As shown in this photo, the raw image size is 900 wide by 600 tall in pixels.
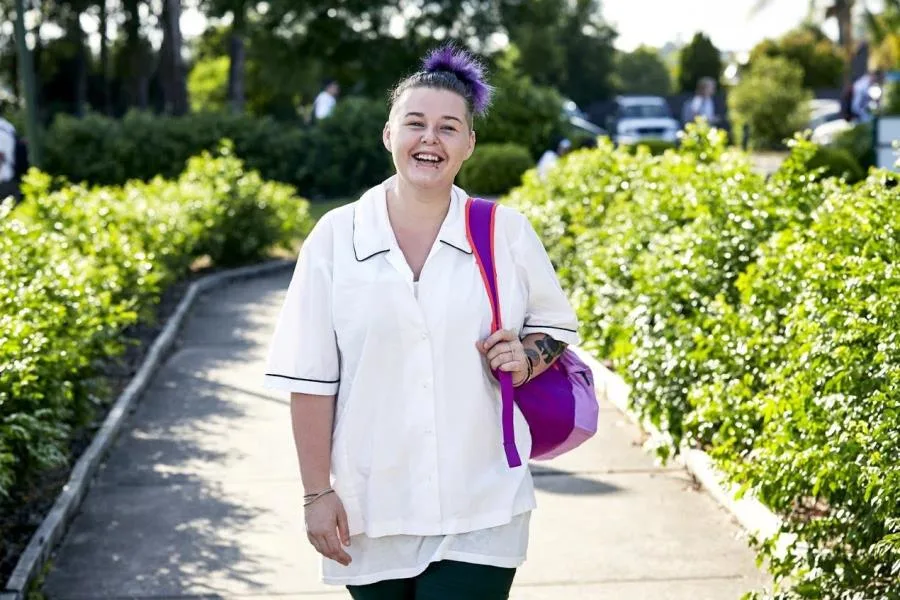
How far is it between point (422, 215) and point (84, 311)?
18.0ft

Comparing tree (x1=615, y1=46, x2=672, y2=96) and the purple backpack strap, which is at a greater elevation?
tree (x1=615, y1=46, x2=672, y2=96)

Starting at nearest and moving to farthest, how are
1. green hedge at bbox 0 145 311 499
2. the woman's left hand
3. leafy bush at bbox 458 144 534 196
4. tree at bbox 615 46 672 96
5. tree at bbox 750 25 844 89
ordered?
the woman's left hand, green hedge at bbox 0 145 311 499, leafy bush at bbox 458 144 534 196, tree at bbox 750 25 844 89, tree at bbox 615 46 672 96

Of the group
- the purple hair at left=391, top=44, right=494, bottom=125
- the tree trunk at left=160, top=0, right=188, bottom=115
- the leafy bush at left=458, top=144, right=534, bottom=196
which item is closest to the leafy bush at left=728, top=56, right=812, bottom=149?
the tree trunk at left=160, top=0, right=188, bottom=115

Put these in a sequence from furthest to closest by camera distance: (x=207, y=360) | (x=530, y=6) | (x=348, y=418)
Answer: (x=530, y=6) → (x=207, y=360) → (x=348, y=418)

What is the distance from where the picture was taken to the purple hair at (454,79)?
3596 mm

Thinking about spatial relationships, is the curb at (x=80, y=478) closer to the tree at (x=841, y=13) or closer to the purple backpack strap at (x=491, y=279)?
the purple backpack strap at (x=491, y=279)

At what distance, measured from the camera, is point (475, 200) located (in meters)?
3.64

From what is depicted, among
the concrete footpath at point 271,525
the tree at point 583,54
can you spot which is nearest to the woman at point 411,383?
the concrete footpath at point 271,525

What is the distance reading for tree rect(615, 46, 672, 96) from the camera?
86.7 m

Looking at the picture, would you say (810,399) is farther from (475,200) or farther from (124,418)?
(124,418)

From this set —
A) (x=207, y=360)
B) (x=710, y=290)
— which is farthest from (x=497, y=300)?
(x=207, y=360)

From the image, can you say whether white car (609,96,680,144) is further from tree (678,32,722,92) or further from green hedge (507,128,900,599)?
green hedge (507,128,900,599)

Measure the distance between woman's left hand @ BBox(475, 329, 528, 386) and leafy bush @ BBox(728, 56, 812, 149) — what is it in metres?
37.0

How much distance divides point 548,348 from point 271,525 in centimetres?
357
